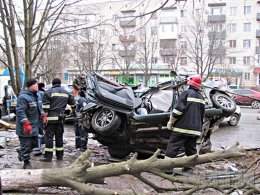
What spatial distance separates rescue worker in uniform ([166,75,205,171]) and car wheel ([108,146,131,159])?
1.30 meters

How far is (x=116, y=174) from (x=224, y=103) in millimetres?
3127

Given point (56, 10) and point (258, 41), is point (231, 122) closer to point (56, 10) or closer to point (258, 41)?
point (56, 10)

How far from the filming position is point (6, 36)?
9539mm

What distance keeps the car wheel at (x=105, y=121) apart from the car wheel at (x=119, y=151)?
1.74 feet

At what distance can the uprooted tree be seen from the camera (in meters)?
4.25

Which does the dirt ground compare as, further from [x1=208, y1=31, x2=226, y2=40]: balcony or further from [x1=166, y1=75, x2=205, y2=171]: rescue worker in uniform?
[x1=208, y1=31, x2=226, y2=40]: balcony

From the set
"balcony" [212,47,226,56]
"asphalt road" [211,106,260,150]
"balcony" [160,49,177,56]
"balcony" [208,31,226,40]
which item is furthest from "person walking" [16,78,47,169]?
"balcony" [160,49,177,56]

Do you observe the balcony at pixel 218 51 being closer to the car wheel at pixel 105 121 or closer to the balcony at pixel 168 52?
the balcony at pixel 168 52

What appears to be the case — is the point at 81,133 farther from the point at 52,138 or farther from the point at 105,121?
the point at 105,121

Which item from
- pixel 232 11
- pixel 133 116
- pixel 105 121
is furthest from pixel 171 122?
pixel 232 11

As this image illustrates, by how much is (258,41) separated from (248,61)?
3.03 metres

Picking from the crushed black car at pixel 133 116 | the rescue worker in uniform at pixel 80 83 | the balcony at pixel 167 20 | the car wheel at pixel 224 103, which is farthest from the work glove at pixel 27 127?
the balcony at pixel 167 20

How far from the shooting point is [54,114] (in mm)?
6875

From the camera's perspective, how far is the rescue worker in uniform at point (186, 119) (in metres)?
5.84
